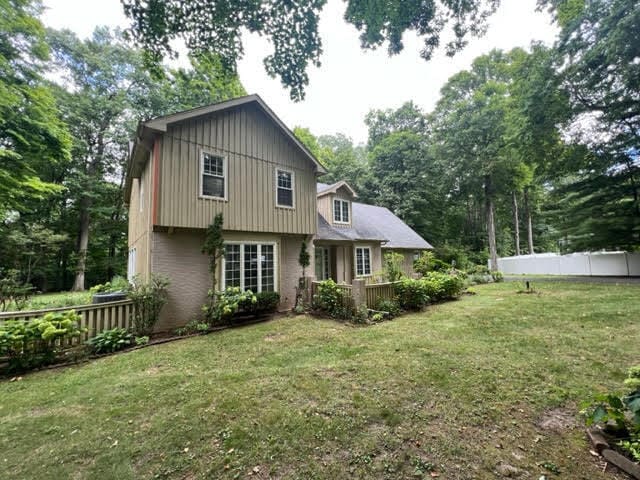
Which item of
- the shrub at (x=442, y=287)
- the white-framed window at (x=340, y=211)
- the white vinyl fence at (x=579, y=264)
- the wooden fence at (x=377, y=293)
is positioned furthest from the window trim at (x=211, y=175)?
the white vinyl fence at (x=579, y=264)

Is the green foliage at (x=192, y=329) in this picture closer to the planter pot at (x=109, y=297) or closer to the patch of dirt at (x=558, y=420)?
the planter pot at (x=109, y=297)

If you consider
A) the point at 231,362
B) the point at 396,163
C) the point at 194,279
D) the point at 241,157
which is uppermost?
the point at 396,163

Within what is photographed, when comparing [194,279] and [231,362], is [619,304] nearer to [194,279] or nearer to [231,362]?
[231,362]

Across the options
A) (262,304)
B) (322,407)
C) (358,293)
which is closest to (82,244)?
(262,304)

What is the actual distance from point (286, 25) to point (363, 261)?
1158cm

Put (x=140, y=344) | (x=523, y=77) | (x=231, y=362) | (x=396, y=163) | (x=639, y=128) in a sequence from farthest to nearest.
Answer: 1. (x=396, y=163)
2. (x=523, y=77)
3. (x=639, y=128)
4. (x=140, y=344)
5. (x=231, y=362)

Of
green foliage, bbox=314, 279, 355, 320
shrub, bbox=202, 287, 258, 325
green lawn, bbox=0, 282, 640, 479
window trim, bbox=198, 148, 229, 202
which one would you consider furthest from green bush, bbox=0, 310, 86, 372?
green foliage, bbox=314, 279, 355, 320

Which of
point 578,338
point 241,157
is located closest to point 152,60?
point 241,157

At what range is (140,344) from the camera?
6277 mm

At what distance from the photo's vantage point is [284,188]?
970 cm

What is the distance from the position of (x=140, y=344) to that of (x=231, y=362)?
2.79m

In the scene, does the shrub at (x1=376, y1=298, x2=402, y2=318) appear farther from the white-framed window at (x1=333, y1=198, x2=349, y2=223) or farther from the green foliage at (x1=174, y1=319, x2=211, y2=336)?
the white-framed window at (x1=333, y1=198, x2=349, y2=223)

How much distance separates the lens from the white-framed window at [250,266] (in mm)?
8578

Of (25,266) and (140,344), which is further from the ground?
(25,266)
